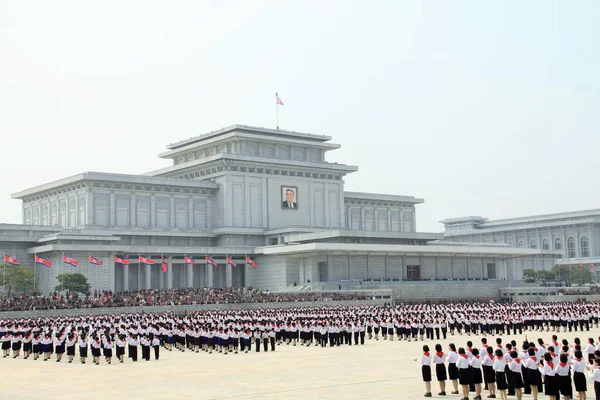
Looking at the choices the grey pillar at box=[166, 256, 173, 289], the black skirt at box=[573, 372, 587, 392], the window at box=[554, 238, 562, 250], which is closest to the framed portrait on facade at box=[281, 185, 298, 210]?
the grey pillar at box=[166, 256, 173, 289]

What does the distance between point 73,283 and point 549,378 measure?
5728cm

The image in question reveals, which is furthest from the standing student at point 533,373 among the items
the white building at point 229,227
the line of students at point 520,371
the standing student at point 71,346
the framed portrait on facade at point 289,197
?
the framed portrait on facade at point 289,197

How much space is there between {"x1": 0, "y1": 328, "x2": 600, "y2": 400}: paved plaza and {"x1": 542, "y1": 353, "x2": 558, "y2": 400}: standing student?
6.68ft

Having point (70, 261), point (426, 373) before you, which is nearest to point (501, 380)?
point (426, 373)

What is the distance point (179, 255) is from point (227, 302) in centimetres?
1912

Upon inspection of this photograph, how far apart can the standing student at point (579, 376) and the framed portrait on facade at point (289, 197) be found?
7837cm

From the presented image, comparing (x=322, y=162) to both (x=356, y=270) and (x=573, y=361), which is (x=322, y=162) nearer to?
(x=356, y=270)

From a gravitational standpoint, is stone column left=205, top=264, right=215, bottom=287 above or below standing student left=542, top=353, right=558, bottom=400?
above

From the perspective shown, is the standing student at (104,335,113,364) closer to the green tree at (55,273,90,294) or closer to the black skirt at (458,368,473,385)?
the black skirt at (458,368,473,385)

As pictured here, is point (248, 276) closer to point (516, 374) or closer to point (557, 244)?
point (557, 244)

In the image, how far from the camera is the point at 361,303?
68062 millimetres

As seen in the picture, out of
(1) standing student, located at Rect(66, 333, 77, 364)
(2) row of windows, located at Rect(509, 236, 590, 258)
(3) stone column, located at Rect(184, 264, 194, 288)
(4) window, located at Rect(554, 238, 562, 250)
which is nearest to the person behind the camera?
(1) standing student, located at Rect(66, 333, 77, 364)

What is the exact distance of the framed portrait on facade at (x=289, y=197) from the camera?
3873 inches

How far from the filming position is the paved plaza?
77.4 feet
